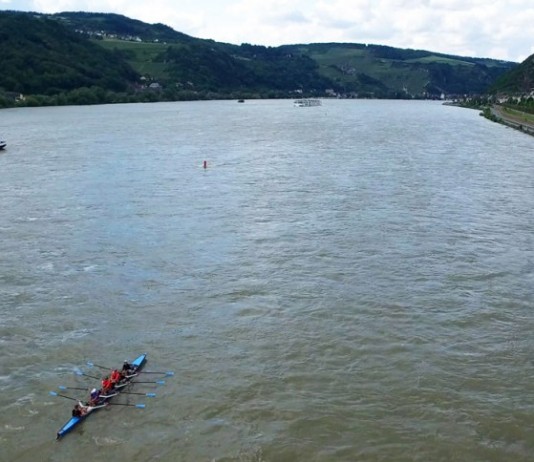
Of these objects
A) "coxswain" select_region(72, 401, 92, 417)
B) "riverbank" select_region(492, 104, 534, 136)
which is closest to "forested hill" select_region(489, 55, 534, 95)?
"riverbank" select_region(492, 104, 534, 136)

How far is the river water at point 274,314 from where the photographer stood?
16703mm

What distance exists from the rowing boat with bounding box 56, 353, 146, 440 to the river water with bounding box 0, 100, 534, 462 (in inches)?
10.4

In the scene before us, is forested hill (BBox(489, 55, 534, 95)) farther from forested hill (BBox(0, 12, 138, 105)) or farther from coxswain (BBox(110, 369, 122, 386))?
coxswain (BBox(110, 369, 122, 386))

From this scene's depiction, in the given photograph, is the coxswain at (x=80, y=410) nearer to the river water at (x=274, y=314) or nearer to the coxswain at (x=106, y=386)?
the river water at (x=274, y=314)

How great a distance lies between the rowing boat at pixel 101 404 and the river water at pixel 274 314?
263mm

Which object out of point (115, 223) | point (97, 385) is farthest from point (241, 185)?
point (97, 385)

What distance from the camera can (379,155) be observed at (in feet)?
211

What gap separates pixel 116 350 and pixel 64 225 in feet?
56.5

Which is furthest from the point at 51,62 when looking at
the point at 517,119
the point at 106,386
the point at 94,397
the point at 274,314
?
the point at 94,397

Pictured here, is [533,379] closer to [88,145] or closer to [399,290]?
[399,290]

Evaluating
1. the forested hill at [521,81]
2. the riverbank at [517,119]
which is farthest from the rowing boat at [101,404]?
the forested hill at [521,81]

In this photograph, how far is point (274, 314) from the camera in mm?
23719

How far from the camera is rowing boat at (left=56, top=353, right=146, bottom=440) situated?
16516 mm

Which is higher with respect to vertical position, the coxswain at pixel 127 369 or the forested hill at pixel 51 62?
the forested hill at pixel 51 62
